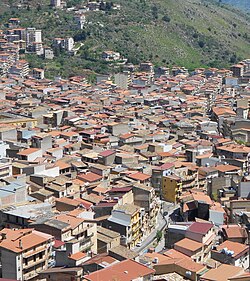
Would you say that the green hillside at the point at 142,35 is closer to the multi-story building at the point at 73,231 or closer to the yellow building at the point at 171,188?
the yellow building at the point at 171,188

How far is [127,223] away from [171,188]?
4933mm

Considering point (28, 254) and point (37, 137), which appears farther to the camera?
point (37, 137)

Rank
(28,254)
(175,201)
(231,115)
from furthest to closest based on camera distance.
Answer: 1. (231,115)
2. (175,201)
3. (28,254)

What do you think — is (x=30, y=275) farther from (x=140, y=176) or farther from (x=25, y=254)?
(x=140, y=176)

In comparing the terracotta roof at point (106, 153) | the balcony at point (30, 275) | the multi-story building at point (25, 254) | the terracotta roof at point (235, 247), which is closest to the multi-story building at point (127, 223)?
the terracotta roof at point (235, 247)

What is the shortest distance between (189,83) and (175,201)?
28.7 m

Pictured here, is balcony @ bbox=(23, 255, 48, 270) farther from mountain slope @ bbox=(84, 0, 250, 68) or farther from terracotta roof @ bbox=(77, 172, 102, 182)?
mountain slope @ bbox=(84, 0, 250, 68)

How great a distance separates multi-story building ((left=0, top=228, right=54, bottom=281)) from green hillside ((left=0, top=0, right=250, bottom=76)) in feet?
138

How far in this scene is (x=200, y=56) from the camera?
2640 inches

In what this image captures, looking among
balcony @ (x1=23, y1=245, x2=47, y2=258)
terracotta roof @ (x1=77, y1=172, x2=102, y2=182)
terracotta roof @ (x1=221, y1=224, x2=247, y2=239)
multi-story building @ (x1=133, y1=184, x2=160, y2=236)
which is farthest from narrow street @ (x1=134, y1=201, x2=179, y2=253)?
balcony @ (x1=23, y1=245, x2=47, y2=258)

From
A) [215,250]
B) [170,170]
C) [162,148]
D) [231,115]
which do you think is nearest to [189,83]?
[231,115]

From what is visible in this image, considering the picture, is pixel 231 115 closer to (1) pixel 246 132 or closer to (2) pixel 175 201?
(1) pixel 246 132

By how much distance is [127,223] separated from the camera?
57.4 feet

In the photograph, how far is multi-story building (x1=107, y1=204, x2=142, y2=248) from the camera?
17422 millimetres
